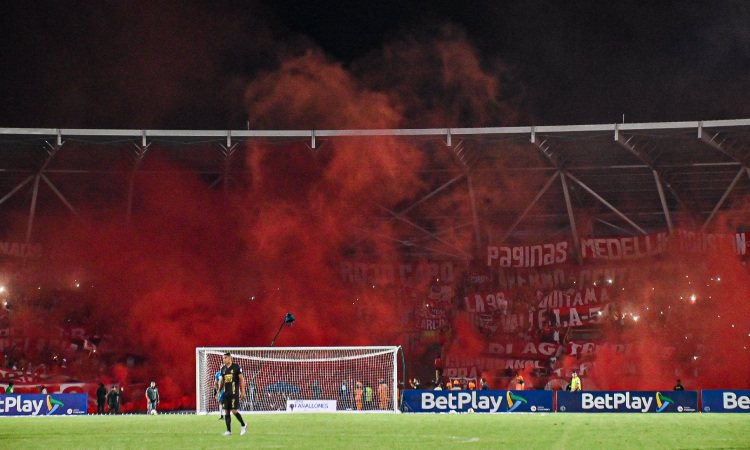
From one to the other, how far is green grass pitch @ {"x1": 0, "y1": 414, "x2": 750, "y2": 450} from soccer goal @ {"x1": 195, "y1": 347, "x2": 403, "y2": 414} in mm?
5275

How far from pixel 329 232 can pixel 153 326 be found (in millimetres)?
8233

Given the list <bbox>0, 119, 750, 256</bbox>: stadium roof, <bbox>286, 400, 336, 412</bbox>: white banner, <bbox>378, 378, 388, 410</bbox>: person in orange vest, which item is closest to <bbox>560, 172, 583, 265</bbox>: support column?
<bbox>0, 119, 750, 256</bbox>: stadium roof

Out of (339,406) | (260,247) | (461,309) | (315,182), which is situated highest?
(315,182)

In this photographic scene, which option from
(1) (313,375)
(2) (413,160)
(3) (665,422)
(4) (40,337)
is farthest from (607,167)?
(4) (40,337)

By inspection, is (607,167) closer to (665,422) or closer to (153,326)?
(665,422)

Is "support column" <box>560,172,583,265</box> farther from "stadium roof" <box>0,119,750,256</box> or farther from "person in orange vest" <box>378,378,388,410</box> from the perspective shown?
"person in orange vest" <box>378,378,388,410</box>

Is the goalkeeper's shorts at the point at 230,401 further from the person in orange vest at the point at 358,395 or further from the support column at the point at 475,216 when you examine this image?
the support column at the point at 475,216

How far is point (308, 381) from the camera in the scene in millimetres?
26250

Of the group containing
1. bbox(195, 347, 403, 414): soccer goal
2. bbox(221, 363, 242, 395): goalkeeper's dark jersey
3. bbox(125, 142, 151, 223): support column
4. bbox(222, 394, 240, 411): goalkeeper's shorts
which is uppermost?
bbox(125, 142, 151, 223): support column

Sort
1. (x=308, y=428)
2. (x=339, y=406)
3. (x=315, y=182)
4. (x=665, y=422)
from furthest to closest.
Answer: (x=315, y=182), (x=339, y=406), (x=665, y=422), (x=308, y=428)

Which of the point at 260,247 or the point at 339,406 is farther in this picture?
the point at 260,247

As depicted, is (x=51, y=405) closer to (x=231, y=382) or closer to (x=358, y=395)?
(x=358, y=395)

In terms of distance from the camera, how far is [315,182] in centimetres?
3509

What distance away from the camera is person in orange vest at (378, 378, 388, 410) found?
24828 mm
